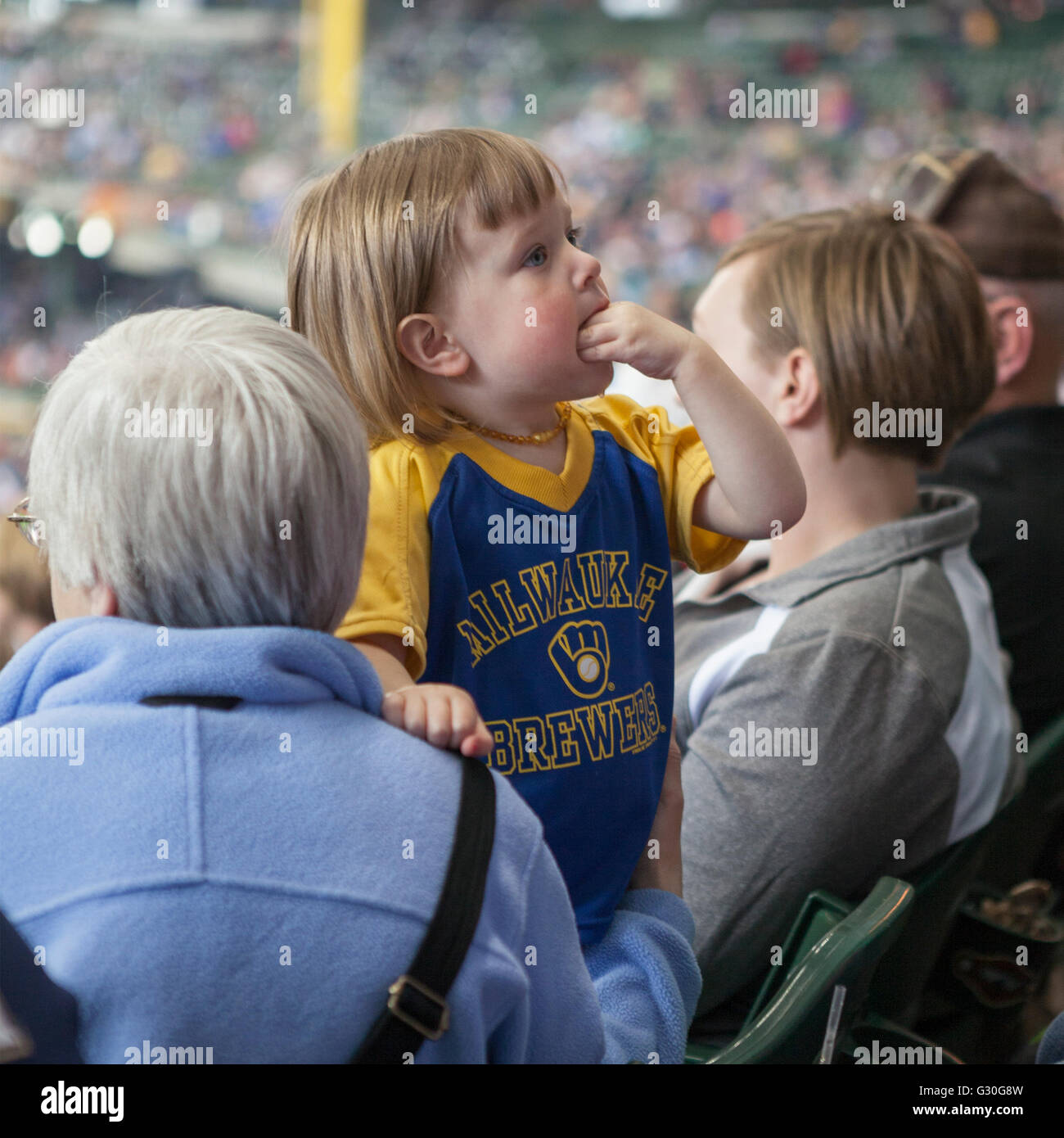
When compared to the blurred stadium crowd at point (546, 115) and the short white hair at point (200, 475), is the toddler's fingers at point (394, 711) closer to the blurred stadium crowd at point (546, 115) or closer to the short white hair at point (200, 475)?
the short white hair at point (200, 475)

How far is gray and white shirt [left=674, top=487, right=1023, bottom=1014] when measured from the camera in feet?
3.27

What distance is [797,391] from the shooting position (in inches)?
47.2

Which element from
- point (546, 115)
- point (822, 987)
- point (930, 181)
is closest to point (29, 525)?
point (822, 987)

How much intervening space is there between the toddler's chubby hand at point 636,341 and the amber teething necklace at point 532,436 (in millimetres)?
69

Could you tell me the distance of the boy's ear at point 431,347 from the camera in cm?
75

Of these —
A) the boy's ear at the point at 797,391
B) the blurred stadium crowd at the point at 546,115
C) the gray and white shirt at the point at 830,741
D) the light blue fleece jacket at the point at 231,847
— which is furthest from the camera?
the blurred stadium crowd at the point at 546,115

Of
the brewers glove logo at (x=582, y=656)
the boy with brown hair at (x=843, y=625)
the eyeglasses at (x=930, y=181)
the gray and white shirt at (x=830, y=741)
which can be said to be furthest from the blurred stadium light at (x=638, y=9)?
the brewers glove logo at (x=582, y=656)

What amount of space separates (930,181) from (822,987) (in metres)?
1.15

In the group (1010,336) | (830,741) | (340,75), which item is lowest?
(830,741)

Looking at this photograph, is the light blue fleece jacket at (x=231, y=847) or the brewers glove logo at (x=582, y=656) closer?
the light blue fleece jacket at (x=231, y=847)

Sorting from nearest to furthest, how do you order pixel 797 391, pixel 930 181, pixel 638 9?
pixel 797 391, pixel 930 181, pixel 638 9

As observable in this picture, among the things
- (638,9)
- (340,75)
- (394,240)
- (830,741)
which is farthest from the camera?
(638,9)

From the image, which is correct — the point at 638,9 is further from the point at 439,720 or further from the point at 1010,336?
the point at 439,720
